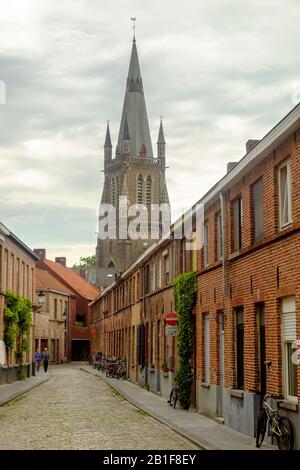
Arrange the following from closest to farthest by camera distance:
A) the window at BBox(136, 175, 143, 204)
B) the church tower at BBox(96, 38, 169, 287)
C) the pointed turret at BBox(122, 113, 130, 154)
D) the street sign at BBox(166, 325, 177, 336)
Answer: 1. the street sign at BBox(166, 325, 177, 336)
2. the church tower at BBox(96, 38, 169, 287)
3. the window at BBox(136, 175, 143, 204)
4. the pointed turret at BBox(122, 113, 130, 154)

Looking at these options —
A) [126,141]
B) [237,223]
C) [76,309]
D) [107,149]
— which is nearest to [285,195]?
[237,223]

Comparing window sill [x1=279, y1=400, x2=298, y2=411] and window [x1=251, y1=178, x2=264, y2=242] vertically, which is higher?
window [x1=251, y1=178, x2=264, y2=242]

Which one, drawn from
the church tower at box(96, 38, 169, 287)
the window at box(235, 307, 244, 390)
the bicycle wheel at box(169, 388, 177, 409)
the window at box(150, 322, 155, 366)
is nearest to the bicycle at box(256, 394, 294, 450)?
the window at box(235, 307, 244, 390)

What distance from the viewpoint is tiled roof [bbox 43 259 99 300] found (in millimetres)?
92250

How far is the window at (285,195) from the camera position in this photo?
49.1ft

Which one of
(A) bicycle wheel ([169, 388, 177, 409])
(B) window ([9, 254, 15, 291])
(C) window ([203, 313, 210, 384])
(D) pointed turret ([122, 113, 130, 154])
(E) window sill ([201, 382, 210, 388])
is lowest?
(A) bicycle wheel ([169, 388, 177, 409])

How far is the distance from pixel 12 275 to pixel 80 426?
80.9ft

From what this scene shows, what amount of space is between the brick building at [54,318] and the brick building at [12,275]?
1942 cm

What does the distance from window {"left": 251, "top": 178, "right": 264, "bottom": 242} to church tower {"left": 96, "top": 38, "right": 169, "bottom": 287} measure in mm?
90634

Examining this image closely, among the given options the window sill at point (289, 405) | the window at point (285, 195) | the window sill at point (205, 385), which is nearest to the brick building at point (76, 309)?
the window sill at point (205, 385)

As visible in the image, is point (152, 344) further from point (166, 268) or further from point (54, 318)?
point (54, 318)

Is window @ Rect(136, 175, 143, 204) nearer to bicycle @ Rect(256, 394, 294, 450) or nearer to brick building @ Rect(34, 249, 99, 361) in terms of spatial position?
brick building @ Rect(34, 249, 99, 361)

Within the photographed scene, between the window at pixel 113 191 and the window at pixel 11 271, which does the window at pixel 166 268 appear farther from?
the window at pixel 113 191
